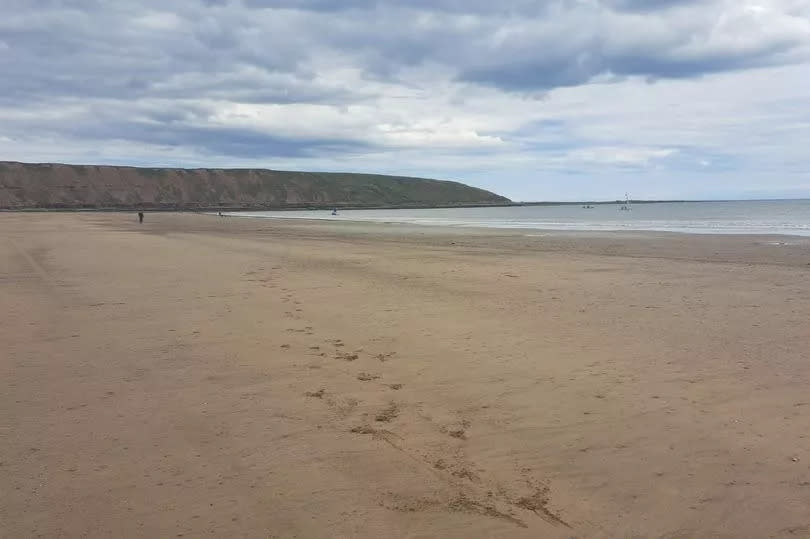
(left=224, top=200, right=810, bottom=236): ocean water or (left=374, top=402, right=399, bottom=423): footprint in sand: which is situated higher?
(left=224, top=200, right=810, bottom=236): ocean water

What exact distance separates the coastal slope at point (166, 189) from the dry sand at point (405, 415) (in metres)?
128

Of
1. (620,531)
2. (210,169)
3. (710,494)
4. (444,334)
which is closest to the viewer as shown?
(620,531)

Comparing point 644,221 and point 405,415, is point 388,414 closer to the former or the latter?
point 405,415

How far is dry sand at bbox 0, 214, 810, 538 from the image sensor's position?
12.1ft

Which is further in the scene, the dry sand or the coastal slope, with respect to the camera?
the coastal slope

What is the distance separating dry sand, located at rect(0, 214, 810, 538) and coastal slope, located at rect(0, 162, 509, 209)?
128 metres

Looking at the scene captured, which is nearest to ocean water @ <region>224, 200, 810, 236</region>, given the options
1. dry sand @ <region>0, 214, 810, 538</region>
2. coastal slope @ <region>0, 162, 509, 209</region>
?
dry sand @ <region>0, 214, 810, 538</region>

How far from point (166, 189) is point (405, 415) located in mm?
163877

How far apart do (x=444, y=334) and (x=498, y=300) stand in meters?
3.06

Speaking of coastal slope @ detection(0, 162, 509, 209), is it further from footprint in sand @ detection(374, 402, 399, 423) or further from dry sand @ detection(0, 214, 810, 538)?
footprint in sand @ detection(374, 402, 399, 423)

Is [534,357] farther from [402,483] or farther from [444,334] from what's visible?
[402,483]

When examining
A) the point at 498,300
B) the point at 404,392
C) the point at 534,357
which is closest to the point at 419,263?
the point at 498,300

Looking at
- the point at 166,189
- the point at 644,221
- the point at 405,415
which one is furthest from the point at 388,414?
the point at 166,189

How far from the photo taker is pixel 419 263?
18375mm
